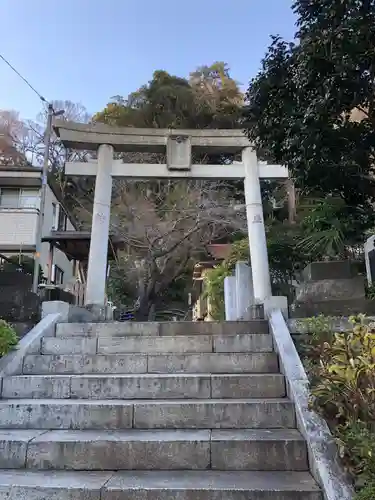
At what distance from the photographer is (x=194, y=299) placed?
20625 millimetres

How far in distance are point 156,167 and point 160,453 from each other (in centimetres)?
667

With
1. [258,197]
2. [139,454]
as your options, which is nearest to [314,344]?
[139,454]

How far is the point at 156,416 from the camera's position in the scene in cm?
363

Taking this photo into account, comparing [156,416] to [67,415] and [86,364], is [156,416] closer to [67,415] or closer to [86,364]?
[67,415]

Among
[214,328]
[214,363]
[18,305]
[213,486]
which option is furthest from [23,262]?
[213,486]

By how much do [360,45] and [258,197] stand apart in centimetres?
461

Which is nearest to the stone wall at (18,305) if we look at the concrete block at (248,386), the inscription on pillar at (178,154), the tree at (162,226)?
the concrete block at (248,386)

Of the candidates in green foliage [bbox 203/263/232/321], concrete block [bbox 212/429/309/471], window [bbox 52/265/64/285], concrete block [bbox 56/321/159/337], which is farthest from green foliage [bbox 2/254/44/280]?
concrete block [bbox 212/429/309/471]

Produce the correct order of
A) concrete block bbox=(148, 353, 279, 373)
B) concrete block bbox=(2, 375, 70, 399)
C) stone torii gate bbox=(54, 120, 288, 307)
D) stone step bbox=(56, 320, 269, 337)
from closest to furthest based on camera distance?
1. concrete block bbox=(2, 375, 70, 399)
2. concrete block bbox=(148, 353, 279, 373)
3. stone step bbox=(56, 320, 269, 337)
4. stone torii gate bbox=(54, 120, 288, 307)

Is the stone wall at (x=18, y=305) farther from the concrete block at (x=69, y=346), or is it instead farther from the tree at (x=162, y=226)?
the tree at (x=162, y=226)

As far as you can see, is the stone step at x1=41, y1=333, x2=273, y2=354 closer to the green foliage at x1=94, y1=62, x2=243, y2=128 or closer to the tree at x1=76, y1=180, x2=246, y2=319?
the tree at x1=76, y1=180, x2=246, y2=319

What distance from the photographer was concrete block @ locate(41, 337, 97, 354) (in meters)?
5.11

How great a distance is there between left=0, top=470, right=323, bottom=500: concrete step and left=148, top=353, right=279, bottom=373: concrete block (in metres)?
1.56

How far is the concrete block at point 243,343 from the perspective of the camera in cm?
498
